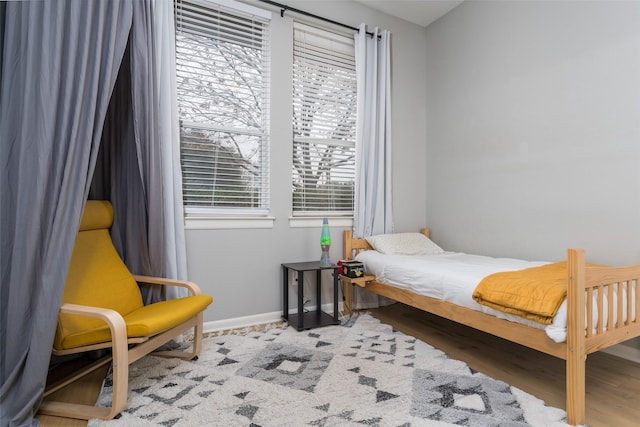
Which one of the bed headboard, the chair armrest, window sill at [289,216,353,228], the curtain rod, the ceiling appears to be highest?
the ceiling

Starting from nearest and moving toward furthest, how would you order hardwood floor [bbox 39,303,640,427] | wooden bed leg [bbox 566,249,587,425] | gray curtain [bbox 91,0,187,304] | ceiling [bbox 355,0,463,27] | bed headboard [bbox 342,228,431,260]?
wooden bed leg [bbox 566,249,587,425]
hardwood floor [bbox 39,303,640,427]
gray curtain [bbox 91,0,187,304]
bed headboard [bbox 342,228,431,260]
ceiling [bbox 355,0,463,27]

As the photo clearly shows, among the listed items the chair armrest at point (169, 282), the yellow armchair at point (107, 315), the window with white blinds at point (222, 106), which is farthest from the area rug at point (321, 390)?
the window with white blinds at point (222, 106)

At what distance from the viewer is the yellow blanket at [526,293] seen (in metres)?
1.55

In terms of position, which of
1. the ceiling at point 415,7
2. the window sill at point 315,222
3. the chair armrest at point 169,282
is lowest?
the chair armrest at point 169,282

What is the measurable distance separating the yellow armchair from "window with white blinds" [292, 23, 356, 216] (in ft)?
4.57

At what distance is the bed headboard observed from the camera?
316cm

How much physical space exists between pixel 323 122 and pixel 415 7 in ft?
4.87

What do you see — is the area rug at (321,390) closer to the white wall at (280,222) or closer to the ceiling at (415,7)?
the white wall at (280,222)

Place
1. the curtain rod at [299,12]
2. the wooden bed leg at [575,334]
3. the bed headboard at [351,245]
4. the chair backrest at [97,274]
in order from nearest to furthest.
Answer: the wooden bed leg at [575,334] → the chair backrest at [97,274] → the curtain rod at [299,12] → the bed headboard at [351,245]

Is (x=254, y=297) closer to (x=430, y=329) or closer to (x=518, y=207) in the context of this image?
(x=430, y=329)

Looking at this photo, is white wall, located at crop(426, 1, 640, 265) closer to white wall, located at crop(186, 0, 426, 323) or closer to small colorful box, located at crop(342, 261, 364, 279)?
white wall, located at crop(186, 0, 426, 323)

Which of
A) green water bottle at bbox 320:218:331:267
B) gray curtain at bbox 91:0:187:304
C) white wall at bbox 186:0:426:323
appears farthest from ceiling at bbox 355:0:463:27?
green water bottle at bbox 320:218:331:267

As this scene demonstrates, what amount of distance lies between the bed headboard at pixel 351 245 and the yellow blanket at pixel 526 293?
1388mm

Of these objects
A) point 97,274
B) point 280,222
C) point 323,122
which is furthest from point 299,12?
point 97,274
